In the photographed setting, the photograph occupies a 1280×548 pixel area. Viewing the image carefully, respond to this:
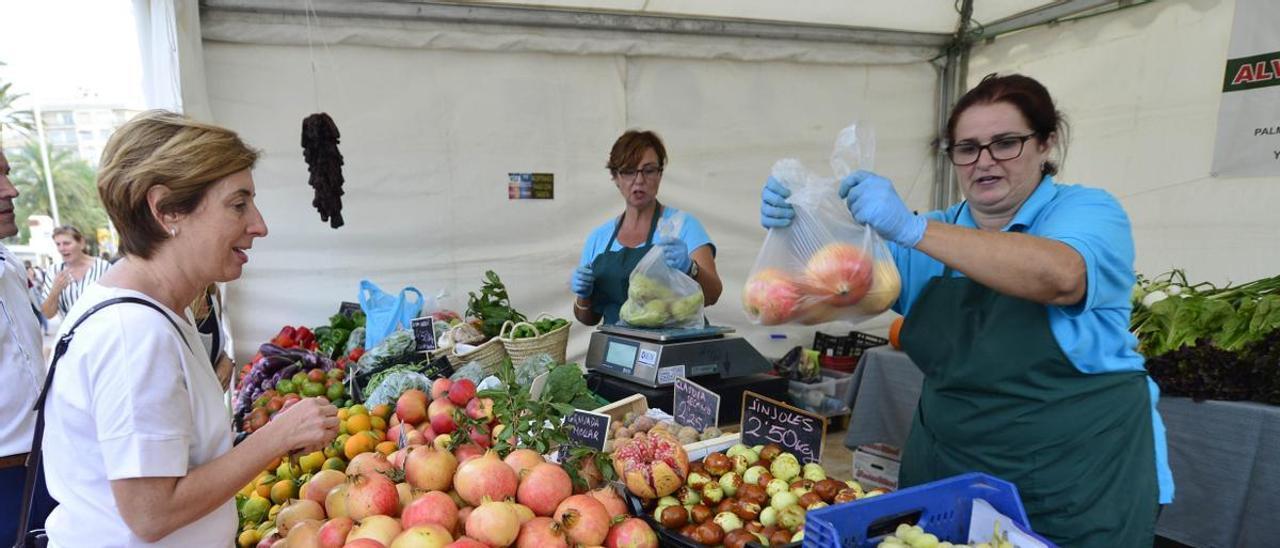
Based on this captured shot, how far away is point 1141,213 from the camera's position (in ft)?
14.1

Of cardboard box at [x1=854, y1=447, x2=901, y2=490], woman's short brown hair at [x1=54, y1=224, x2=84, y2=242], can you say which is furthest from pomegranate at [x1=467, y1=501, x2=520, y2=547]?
woman's short brown hair at [x1=54, y1=224, x2=84, y2=242]

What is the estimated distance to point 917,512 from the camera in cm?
139

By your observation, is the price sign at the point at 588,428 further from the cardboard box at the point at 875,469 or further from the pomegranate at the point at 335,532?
the cardboard box at the point at 875,469

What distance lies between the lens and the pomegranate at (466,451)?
5.46ft

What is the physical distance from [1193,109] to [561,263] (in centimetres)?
432

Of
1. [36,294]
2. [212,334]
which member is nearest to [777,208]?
[212,334]

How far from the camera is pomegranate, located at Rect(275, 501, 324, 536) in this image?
5.01 ft

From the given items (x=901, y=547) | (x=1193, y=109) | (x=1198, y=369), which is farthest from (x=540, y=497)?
(x=1193, y=109)

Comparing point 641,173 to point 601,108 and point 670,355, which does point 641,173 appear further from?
point 601,108

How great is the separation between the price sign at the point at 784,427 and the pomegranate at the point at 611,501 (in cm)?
54

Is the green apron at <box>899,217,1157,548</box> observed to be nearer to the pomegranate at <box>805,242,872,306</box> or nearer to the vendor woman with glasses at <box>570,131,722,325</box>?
the pomegranate at <box>805,242,872,306</box>

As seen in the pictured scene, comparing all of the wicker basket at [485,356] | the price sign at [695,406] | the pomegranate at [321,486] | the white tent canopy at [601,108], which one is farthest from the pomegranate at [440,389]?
the white tent canopy at [601,108]

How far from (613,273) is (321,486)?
1899 millimetres

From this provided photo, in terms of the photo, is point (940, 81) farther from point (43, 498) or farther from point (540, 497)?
point (43, 498)
